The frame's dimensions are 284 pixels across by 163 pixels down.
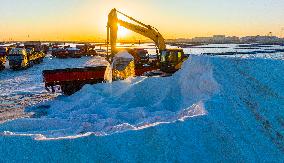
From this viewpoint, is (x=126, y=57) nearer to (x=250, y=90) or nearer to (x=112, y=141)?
(x=250, y=90)

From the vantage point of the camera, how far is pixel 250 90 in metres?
9.41

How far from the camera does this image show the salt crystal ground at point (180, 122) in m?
6.18

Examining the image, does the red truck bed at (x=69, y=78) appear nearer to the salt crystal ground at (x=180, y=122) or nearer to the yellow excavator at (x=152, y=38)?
the yellow excavator at (x=152, y=38)

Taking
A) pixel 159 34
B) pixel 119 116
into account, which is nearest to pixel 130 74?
pixel 159 34

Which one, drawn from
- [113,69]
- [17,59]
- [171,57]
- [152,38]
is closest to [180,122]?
[113,69]

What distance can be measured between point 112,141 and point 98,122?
355cm

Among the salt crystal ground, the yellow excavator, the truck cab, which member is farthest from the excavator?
the truck cab

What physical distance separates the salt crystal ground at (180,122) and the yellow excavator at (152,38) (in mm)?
7383

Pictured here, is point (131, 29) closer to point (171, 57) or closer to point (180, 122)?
point (171, 57)

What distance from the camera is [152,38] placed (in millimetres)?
24297

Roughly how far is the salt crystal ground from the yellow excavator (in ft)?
Answer: 24.2

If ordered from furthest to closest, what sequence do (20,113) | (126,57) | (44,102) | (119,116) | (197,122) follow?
(126,57)
(44,102)
(20,113)
(119,116)
(197,122)

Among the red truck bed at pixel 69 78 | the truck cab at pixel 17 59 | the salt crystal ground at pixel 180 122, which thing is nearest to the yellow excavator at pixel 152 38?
the red truck bed at pixel 69 78

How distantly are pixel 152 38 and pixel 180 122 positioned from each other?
697 inches
